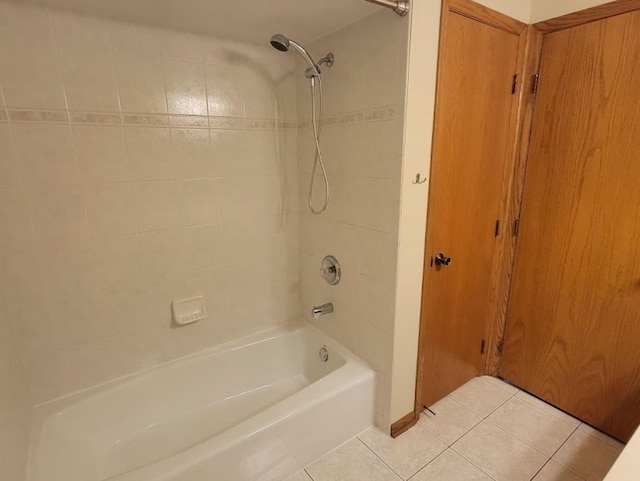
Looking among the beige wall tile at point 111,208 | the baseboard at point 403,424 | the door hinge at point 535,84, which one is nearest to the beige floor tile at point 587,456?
the baseboard at point 403,424

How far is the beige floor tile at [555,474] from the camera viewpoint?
1.45 m

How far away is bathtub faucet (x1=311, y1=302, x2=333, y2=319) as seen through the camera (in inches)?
71.9

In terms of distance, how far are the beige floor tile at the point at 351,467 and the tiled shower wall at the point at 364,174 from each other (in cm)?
19

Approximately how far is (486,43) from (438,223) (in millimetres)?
841

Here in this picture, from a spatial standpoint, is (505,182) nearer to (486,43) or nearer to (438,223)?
(438,223)

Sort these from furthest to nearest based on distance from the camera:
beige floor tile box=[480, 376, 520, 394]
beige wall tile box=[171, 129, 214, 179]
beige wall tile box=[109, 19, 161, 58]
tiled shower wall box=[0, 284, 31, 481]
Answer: beige floor tile box=[480, 376, 520, 394], beige wall tile box=[171, 129, 214, 179], beige wall tile box=[109, 19, 161, 58], tiled shower wall box=[0, 284, 31, 481]

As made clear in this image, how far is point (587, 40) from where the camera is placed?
1464 mm

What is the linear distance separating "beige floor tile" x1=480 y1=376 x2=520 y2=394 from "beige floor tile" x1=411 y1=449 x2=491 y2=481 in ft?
2.20

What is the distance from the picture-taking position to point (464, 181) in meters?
1.60

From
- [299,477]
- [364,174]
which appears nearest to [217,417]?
[299,477]

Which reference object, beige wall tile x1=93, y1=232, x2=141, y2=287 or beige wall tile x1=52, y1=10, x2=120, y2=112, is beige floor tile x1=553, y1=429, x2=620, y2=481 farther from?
beige wall tile x1=52, y1=10, x2=120, y2=112

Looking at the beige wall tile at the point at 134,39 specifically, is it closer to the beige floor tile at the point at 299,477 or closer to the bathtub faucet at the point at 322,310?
the bathtub faucet at the point at 322,310

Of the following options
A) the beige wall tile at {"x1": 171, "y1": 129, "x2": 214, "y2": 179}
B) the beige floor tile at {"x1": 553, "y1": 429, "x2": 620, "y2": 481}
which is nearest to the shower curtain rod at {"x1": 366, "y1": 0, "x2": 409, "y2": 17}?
the beige wall tile at {"x1": 171, "y1": 129, "x2": 214, "y2": 179}

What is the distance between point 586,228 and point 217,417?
6.92 feet
